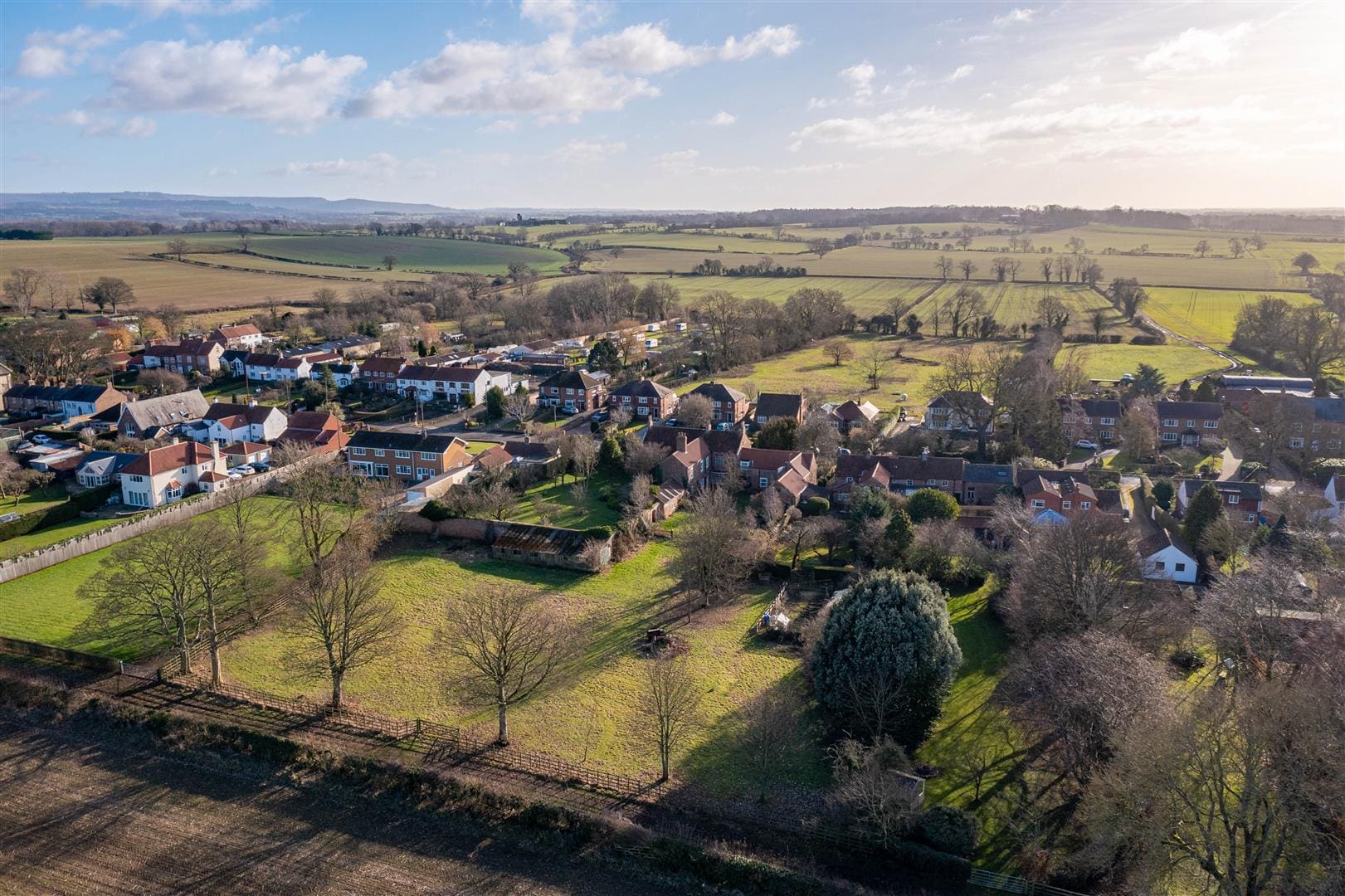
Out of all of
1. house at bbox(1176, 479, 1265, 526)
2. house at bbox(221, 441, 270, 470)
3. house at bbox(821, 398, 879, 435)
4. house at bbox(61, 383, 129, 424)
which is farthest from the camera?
house at bbox(61, 383, 129, 424)

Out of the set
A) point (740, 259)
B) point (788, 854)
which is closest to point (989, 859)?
point (788, 854)

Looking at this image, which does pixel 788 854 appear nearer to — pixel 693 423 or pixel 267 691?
pixel 267 691

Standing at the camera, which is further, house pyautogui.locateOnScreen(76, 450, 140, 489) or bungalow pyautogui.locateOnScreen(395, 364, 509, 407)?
bungalow pyautogui.locateOnScreen(395, 364, 509, 407)

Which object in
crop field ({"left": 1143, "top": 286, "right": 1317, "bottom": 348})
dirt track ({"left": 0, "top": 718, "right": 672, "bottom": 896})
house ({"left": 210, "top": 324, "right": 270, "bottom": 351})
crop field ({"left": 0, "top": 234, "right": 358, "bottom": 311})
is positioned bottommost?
dirt track ({"left": 0, "top": 718, "right": 672, "bottom": 896})

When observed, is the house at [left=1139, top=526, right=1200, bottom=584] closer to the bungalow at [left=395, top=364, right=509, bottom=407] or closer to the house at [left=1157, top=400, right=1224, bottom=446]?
the house at [left=1157, top=400, right=1224, bottom=446]

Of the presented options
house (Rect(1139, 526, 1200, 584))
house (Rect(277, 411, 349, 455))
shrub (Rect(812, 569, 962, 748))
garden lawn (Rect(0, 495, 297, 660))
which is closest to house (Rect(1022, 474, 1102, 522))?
house (Rect(1139, 526, 1200, 584))
